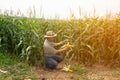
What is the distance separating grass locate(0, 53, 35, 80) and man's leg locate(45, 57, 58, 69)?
1.13 feet

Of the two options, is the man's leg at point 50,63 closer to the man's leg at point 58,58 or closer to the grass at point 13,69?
the man's leg at point 58,58

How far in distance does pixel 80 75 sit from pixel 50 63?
2.20ft

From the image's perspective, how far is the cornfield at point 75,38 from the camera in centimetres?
685

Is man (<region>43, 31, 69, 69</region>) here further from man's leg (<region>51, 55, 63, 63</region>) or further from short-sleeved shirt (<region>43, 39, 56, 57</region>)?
man's leg (<region>51, 55, 63, 63</region>)

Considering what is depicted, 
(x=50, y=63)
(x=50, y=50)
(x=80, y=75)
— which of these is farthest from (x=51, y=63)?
(x=80, y=75)

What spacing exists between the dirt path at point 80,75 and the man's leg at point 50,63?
0.37 feet

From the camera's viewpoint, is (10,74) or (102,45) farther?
(102,45)

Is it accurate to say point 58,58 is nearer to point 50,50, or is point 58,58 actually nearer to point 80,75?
point 50,50

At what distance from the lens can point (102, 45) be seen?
7.25m

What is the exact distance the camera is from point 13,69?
6316 mm

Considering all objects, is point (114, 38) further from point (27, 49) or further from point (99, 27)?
point (27, 49)

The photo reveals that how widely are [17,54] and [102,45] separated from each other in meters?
1.67

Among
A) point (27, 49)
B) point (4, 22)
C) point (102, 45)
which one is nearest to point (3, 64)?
point (27, 49)

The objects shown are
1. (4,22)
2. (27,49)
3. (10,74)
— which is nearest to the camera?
(10,74)
